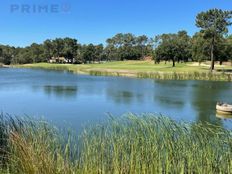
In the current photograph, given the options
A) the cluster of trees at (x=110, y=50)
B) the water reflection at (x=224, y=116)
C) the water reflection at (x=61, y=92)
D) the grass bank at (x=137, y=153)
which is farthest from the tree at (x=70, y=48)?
the grass bank at (x=137, y=153)

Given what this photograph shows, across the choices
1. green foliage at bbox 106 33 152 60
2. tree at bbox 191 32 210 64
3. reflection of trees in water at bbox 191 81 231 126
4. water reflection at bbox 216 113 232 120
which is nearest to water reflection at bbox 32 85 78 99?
reflection of trees in water at bbox 191 81 231 126

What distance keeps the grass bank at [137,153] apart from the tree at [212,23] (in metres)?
65.3

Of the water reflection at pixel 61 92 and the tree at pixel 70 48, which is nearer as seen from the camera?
the water reflection at pixel 61 92

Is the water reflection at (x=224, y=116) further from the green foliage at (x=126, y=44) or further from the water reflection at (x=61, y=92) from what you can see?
the green foliage at (x=126, y=44)

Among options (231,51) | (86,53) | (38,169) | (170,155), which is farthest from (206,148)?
(86,53)

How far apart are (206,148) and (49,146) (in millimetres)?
3397

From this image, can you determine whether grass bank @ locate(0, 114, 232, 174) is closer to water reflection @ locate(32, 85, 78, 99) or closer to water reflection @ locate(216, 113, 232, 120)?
water reflection @ locate(216, 113, 232, 120)

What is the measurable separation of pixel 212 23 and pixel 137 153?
2686 inches

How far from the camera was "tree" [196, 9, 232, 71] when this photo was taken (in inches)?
2800

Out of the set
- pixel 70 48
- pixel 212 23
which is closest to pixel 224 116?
pixel 212 23

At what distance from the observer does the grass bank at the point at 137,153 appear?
7.09 metres

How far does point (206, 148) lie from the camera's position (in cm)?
719

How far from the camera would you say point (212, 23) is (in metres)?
72.2

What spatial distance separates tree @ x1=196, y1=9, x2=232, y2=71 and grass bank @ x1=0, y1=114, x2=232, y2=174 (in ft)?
214
